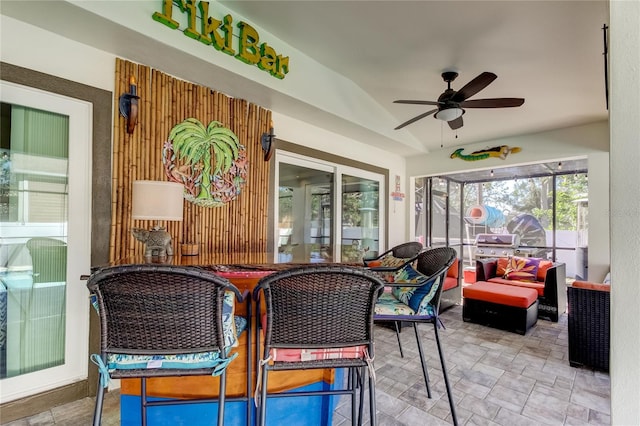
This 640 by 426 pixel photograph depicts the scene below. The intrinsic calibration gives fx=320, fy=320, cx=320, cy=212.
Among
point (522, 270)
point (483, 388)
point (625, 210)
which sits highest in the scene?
point (625, 210)

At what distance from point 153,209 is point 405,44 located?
2578mm

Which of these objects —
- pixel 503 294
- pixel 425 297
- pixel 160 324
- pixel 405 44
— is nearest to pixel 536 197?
pixel 503 294

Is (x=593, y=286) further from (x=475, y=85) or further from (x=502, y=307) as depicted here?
(x=475, y=85)

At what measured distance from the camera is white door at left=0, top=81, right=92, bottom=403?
6.97 ft

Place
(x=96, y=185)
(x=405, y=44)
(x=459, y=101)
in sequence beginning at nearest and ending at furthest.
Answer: (x=96, y=185) → (x=405, y=44) → (x=459, y=101)

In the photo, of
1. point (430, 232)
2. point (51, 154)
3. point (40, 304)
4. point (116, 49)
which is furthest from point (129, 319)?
point (430, 232)

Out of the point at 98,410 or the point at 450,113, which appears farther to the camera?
the point at 450,113

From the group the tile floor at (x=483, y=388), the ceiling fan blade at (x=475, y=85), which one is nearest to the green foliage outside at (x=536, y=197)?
the tile floor at (x=483, y=388)

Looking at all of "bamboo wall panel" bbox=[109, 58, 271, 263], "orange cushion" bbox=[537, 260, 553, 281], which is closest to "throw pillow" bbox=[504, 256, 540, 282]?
"orange cushion" bbox=[537, 260, 553, 281]

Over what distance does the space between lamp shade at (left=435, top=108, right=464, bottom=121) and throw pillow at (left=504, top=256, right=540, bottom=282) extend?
9.59 feet

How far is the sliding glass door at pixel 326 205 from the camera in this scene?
397cm

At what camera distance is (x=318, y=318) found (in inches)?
52.8

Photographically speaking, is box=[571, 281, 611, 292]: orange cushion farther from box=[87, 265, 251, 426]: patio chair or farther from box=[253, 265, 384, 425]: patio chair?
box=[87, 265, 251, 426]: patio chair

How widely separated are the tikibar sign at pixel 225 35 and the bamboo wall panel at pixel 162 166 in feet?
1.71
